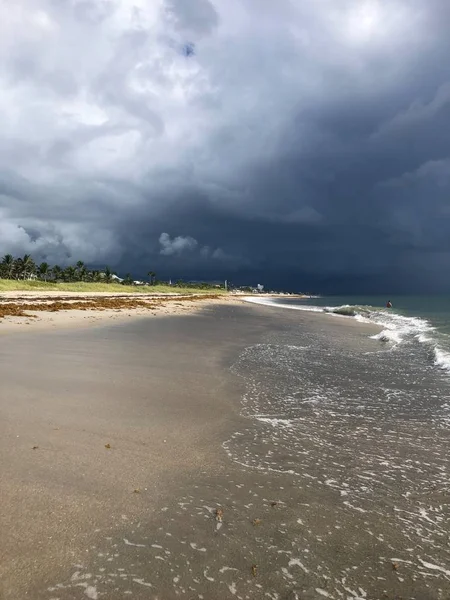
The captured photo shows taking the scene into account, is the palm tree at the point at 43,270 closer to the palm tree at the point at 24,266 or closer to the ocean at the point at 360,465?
the palm tree at the point at 24,266

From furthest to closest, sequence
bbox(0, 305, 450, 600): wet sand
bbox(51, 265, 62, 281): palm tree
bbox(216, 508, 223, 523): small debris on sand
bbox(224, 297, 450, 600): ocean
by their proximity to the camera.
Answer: bbox(51, 265, 62, 281): palm tree, bbox(216, 508, 223, 523): small debris on sand, bbox(224, 297, 450, 600): ocean, bbox(0, 305, 450, 600): wet sand

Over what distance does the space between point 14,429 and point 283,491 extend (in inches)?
194

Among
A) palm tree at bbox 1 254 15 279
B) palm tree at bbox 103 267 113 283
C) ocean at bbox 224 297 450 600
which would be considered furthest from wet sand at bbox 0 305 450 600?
palm tree at bbox 103 267 113 283

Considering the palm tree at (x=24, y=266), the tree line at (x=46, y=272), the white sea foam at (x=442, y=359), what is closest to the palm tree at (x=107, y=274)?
the tree line at (x=46, y=272)

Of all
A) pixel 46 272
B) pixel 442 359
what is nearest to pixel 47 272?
pixel 46 272

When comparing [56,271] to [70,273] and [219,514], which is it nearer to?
[70,273]

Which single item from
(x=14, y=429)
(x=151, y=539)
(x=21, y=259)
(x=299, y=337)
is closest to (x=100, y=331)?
(x=299, y=337)

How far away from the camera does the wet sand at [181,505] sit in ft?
11.8

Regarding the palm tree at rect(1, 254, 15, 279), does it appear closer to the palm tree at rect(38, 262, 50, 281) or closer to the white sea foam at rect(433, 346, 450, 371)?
the palm tree at rect(38, 262, 50, 281)

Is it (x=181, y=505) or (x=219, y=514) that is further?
(x=181, y=505)

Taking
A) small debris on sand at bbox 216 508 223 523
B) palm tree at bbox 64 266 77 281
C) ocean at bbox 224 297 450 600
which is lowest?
ocean at bbox 224 297 450 600

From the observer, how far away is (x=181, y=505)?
4.80 m

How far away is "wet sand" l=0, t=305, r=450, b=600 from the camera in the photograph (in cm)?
360

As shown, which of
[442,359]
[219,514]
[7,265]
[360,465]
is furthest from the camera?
[7,265]
